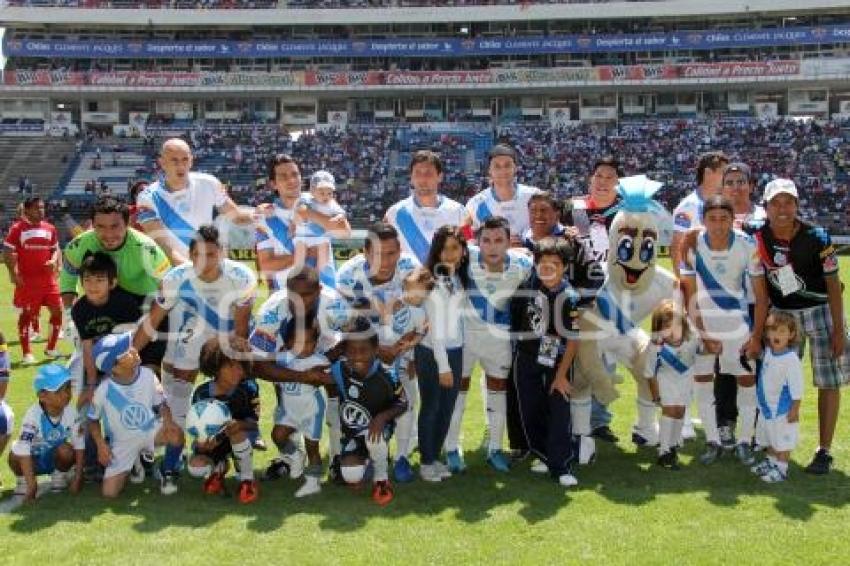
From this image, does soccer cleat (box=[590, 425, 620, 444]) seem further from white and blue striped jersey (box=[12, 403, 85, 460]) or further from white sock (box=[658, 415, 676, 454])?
white and blue striped jersey (box=[12, 403, 85, 460])

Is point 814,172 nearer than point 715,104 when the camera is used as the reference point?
Yes

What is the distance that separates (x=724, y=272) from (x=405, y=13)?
1841 inches

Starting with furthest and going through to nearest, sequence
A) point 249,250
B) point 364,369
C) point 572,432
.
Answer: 1. point 249,250
2. point 572,432
3. point 364,369

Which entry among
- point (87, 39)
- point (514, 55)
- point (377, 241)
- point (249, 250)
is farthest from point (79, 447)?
point (87, 39)

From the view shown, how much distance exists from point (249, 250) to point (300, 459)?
75.3 feet

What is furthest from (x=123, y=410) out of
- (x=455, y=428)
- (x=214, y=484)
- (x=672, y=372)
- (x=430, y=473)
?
(x=672, y=372)

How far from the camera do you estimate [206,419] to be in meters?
5.52

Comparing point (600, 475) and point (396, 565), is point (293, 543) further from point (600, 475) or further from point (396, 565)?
point (600, 475)

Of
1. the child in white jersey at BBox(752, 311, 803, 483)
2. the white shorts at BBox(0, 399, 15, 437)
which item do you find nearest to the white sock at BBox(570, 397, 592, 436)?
the child in white jersey at BBox(752, 311, 803, 483)

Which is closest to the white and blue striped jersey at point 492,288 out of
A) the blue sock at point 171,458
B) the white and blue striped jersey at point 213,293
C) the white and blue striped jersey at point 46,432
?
the white and blue striped jersey at point 213,293

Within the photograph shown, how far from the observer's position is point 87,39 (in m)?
51.9

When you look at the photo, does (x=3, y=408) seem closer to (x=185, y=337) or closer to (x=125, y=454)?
(x=125, y=454)

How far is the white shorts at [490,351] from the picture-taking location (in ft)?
20.0

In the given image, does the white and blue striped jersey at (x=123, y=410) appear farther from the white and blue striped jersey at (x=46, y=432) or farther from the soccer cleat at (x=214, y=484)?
the soccer cleat at (x=214, y=484)
